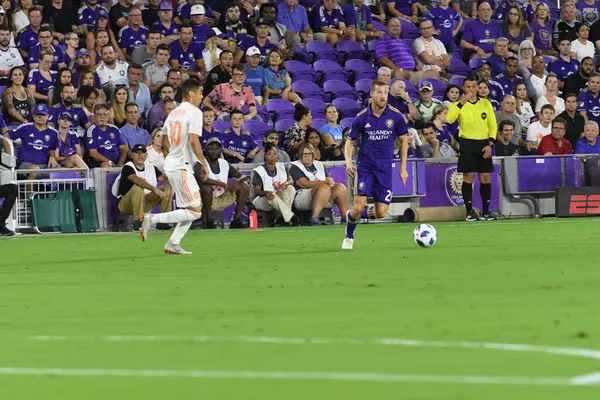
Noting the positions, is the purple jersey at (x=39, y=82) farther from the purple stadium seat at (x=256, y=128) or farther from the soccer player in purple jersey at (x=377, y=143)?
the soccer player in purple jersey at (x=377, y=143)

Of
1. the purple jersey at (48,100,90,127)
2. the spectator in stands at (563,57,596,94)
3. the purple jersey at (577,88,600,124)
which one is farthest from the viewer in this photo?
the spectator in stands at (563,57,596,94)

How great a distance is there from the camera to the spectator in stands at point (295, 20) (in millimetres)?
25859

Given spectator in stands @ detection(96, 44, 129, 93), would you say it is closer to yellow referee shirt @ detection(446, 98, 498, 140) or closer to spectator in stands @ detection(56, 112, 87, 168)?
spectator in stands @ detection(56, 112, 87, 168)

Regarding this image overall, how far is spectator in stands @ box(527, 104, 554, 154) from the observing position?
82.3ft

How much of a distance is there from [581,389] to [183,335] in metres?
2.73

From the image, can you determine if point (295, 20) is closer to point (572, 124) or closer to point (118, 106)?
point (118, 106)

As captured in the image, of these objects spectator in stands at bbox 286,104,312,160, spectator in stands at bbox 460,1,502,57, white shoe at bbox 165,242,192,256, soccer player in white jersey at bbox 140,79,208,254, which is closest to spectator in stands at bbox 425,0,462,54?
spectator in stands at bbox 460,1,502,57

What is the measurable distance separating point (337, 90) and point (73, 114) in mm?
5885

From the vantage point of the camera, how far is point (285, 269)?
12.1m

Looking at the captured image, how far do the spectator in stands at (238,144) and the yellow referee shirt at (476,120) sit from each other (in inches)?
139

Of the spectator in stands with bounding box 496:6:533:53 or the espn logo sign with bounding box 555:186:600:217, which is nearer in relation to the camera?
the espn logo sign with bounding box 555:186:600:217

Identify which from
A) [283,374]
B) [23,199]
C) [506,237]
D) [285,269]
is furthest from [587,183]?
[283,374]

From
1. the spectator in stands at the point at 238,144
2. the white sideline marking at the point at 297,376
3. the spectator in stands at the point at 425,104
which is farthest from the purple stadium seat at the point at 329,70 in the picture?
the white sideline marking at the point at 297,376

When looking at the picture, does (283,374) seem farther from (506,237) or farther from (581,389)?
(506,237)
